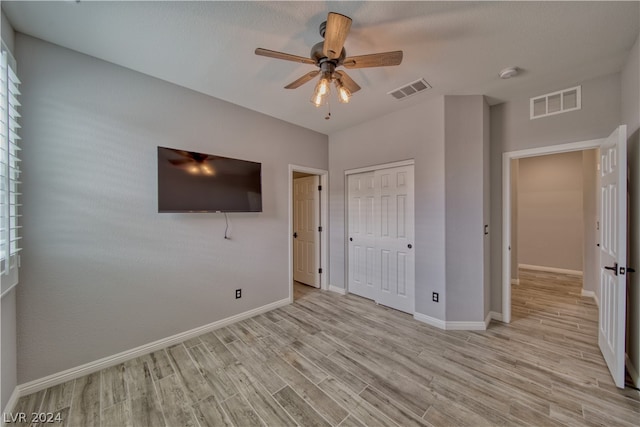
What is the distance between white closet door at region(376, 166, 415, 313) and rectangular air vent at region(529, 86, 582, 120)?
146 cm

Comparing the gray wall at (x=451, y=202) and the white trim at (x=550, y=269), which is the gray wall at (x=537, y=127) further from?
the white trim at (x=550, y=269)

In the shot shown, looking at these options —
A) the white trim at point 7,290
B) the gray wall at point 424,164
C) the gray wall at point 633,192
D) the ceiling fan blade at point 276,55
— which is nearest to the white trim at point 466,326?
the gray wall at point 424,164

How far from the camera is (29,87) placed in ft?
5.86

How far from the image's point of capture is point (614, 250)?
6.32 ft

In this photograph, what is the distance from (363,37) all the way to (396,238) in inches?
93.7

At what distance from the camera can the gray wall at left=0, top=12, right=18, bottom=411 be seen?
1.54 m

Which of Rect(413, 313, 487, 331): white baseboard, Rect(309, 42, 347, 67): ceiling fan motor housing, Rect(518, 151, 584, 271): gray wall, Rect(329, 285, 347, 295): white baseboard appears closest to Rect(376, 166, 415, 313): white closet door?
Rect(413, 313, 487, 331): white baseboard

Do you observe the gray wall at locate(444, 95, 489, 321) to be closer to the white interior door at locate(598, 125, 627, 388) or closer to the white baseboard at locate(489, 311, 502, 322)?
the white baseboard at locate(489, 311, 502, 322)

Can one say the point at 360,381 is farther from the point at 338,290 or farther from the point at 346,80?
the point at 346,80

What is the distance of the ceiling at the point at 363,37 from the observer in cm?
155

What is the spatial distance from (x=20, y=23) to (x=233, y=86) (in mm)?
1479

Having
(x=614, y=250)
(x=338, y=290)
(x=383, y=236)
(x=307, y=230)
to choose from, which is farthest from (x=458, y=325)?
(x=307, y=230)

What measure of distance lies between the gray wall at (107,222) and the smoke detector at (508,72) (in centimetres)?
288

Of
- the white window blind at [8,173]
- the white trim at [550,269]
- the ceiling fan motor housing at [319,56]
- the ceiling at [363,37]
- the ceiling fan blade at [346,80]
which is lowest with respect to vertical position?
the white trim at [550,269]
